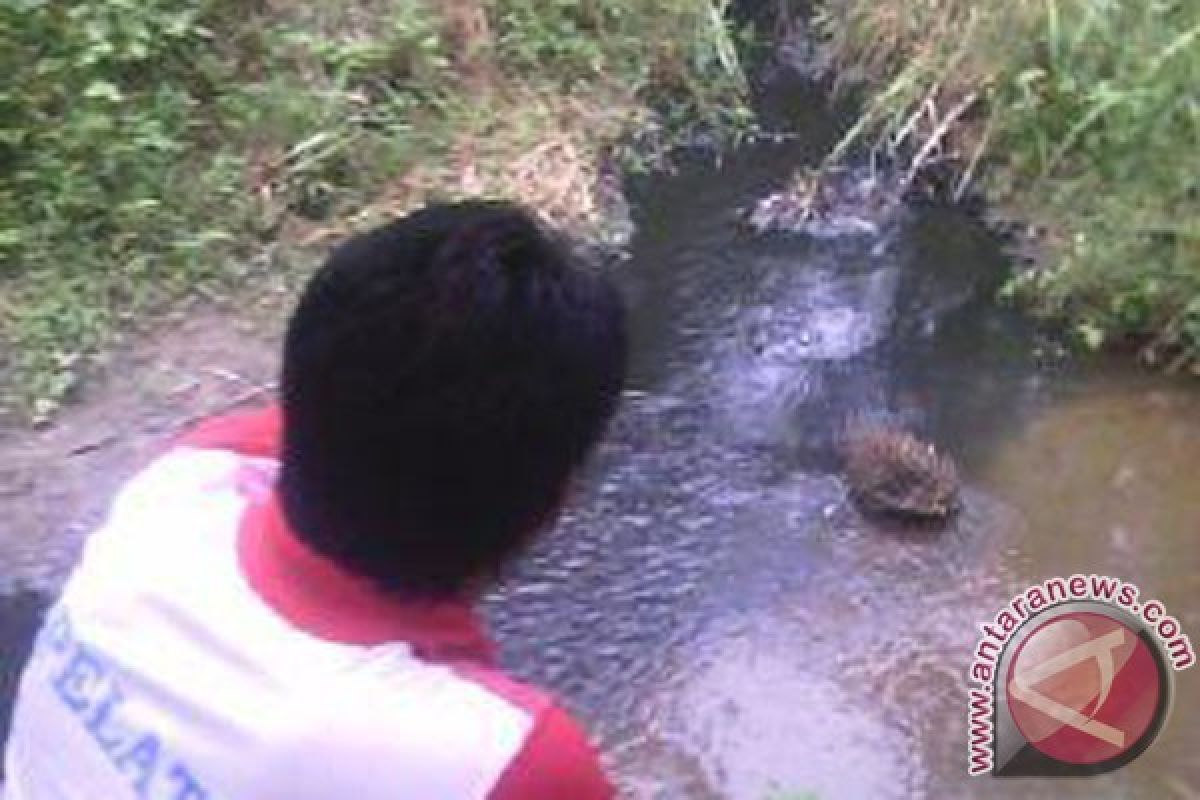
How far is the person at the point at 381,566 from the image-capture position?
4.65ft

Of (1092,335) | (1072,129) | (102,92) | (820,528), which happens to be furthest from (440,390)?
(1072,129)

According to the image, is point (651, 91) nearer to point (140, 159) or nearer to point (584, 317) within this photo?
point (140, 159)

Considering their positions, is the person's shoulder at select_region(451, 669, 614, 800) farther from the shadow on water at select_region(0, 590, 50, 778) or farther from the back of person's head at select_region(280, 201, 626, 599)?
the shadow on water at select_region(0, 590, 50, 778)

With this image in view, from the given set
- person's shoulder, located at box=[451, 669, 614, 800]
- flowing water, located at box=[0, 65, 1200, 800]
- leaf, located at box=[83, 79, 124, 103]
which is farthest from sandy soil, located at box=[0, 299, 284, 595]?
person's shoulder, located at box=[451, 669, 614, 800]

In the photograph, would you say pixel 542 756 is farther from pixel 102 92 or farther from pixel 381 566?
pixel 102 92

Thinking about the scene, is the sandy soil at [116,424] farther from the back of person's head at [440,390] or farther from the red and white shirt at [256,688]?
the back of person's head at [440,390]

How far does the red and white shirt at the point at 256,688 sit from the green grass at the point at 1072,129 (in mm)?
3972

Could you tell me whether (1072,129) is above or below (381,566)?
below

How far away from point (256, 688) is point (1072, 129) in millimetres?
4738

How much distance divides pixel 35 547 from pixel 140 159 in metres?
1.48

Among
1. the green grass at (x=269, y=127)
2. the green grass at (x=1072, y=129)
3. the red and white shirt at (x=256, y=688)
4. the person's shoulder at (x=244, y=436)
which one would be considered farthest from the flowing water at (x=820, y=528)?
the red and white shirt at (x=256, y=688)

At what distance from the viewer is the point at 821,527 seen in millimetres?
4543

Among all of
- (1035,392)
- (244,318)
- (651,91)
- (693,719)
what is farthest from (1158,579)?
(651,91)

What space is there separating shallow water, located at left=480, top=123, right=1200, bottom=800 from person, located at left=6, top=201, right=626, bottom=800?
230cm
